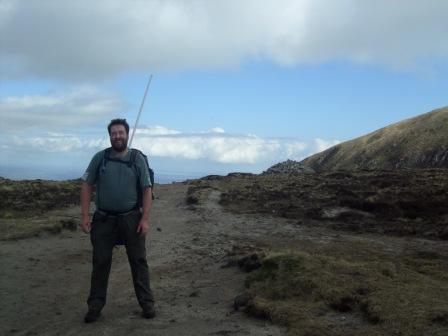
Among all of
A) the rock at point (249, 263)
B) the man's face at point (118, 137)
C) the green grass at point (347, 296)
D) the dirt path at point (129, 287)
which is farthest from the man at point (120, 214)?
the rock at point (249, 263)

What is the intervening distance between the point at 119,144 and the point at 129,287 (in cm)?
398

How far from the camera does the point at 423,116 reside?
116500mm

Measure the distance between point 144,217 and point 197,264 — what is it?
5.56 meters

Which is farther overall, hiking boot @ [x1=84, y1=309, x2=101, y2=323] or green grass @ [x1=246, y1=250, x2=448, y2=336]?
hiking boot @ [x1=84, y1=309, x2=101, y2=323]

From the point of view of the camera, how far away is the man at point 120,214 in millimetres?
9078

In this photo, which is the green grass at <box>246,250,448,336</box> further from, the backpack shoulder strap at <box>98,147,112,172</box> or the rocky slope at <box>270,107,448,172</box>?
the rocky slope at <box>270,107,448,172</box>

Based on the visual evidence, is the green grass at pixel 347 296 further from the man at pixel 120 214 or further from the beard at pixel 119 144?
the beard at pixel 119 144

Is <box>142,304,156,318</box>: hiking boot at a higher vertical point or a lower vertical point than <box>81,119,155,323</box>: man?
lower

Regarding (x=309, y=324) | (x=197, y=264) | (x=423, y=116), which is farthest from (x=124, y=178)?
(x=423, y=116)

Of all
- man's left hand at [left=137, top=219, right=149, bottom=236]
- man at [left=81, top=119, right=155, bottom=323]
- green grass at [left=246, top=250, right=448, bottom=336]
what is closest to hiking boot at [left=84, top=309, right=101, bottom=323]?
man at [left=81, top=119, right=155, bottom=323]

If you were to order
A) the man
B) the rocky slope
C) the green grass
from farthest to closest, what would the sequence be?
1. the rocky slope
2. the man
3. the green grass

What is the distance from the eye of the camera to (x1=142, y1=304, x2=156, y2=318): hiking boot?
9047 millimetres

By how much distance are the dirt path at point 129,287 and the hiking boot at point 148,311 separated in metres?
0.10

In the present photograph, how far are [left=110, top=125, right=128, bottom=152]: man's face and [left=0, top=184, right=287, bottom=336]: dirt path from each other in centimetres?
289
